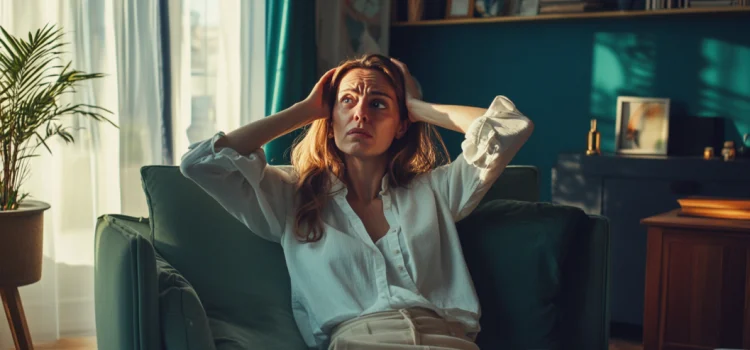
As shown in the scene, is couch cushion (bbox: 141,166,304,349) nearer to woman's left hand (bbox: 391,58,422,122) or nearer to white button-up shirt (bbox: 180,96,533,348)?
white button-up shirt (bbox: 180,96,533,348)

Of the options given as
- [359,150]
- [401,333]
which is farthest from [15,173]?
[401,333]

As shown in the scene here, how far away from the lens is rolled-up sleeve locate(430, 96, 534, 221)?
6.11ft

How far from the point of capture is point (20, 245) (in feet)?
8.16

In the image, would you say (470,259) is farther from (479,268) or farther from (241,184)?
(241,184)

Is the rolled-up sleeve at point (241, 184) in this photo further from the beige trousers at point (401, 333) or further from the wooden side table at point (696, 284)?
the wooden side table at point (696, 284)

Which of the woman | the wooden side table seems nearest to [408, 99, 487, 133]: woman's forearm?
the woman

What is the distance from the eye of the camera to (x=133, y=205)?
315 centimetres

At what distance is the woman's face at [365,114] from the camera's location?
1942 millimetres

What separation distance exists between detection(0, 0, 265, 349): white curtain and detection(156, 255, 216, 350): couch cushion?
5.03 feet

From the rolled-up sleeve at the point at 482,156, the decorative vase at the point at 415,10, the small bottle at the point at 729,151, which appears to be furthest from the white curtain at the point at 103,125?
the small bottle at the point at 729,151

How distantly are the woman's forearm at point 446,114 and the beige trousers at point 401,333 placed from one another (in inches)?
19.6

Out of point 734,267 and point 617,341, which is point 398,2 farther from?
point 734,267

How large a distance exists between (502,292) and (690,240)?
1093 millimetres

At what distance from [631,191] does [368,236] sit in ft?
6.31
